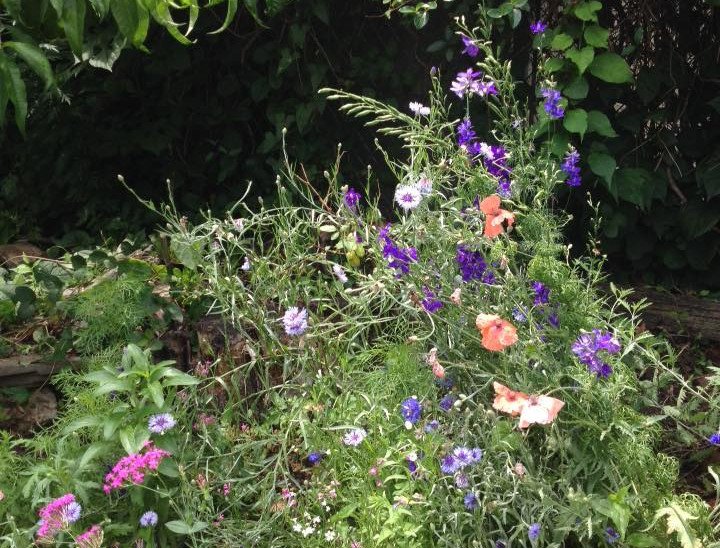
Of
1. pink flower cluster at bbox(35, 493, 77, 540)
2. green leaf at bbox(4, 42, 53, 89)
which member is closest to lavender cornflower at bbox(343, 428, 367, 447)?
pink flower cluster at bbox(35, 493, 77, 540)

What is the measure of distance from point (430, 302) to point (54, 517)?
1.08 metres

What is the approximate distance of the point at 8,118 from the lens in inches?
203

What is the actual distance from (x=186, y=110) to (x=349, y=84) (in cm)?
94

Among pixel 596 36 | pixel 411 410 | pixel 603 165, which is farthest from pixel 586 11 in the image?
pixel 411 410

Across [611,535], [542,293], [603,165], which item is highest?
[542,293]

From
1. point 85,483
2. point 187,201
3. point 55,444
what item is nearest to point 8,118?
point 187,201

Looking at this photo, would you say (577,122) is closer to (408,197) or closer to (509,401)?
(408,197)

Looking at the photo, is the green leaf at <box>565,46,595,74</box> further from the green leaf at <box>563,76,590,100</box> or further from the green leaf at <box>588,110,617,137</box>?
the green leaf at <box>588,110,617,137</box>

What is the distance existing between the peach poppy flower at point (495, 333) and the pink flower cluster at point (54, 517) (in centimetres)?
110

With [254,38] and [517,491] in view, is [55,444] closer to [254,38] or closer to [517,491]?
[517,491]

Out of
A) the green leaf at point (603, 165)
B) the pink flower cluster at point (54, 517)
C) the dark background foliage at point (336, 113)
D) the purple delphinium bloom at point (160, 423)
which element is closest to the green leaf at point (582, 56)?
the dark background foliage at point (336, 113)

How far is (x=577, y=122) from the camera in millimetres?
3141

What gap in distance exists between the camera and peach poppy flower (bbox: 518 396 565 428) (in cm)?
177

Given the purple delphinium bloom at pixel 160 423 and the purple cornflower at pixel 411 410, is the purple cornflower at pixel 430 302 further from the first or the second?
the purple delphinium bloom at pixel 160 423
